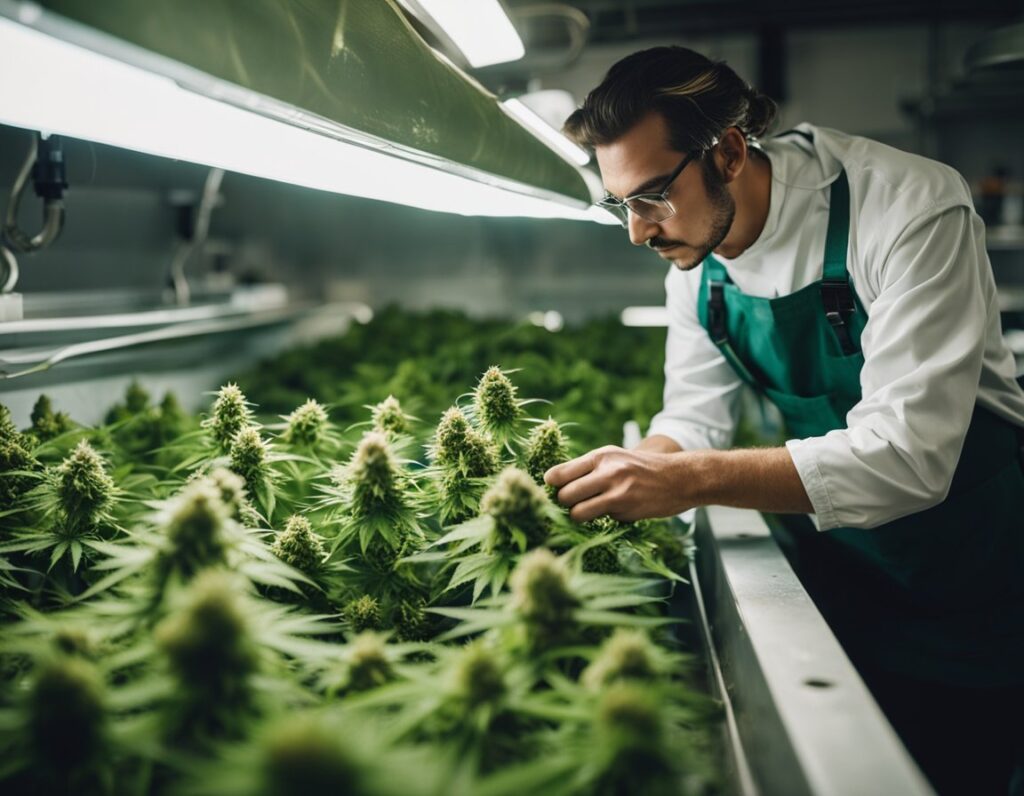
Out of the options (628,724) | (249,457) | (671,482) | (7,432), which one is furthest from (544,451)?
(7,432)

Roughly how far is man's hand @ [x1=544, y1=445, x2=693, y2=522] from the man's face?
516 millimetres

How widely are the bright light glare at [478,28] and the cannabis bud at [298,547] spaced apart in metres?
0.77

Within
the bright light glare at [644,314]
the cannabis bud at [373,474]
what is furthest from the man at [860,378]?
the bright light glare at [644,314]

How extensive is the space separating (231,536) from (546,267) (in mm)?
4819

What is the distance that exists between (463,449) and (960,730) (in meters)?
1.22

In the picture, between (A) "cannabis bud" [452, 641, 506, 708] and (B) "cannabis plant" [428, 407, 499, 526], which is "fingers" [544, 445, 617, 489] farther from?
(A) "cannabis bud" [452, 641, 506, 708]

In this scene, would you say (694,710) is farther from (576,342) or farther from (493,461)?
(576,342)

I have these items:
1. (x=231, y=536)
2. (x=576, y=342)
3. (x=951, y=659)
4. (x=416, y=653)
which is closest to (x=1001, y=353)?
(x=951, y=659)

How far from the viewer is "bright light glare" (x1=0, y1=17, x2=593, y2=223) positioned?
67 centimetres

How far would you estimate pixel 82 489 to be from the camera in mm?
1069

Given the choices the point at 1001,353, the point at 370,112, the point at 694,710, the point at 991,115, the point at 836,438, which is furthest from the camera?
the point at 991,115

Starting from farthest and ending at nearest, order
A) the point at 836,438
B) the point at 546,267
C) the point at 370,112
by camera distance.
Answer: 1. the point at 546,267
2. the point at 836,438
3. the point at 370,112

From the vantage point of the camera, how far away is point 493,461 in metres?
1.09

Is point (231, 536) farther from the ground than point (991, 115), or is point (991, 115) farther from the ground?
point (991, 115)
